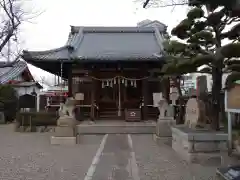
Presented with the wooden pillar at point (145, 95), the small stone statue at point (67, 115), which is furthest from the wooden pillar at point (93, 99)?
the small stone statue at point (67, 115)

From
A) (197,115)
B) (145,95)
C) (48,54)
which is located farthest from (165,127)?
(48,54)

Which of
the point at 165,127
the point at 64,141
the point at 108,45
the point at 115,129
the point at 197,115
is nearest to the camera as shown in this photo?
the point at 197,115

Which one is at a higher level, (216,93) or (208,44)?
(208,44)

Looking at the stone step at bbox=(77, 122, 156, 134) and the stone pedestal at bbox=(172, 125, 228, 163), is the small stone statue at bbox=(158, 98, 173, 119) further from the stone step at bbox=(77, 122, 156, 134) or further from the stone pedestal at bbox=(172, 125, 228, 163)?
the stone pedestal at bbox=(172, 125, 228, 163)

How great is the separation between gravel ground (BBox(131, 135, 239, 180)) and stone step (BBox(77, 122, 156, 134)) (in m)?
4.15

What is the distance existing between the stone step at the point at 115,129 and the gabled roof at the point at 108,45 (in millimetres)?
3412

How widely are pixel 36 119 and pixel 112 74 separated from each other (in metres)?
4.83

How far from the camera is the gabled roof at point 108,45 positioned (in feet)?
46.8

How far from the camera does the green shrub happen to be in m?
14.0

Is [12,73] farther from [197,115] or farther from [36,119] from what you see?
[197,115]

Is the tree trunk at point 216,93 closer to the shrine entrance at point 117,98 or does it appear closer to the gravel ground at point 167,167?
the gravel ground at point 167,167

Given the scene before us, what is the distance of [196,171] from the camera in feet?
19.5

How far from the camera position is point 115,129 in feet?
42.4

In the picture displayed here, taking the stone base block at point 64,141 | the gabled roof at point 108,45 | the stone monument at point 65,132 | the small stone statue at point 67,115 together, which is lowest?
the stone base block at point 64,141
